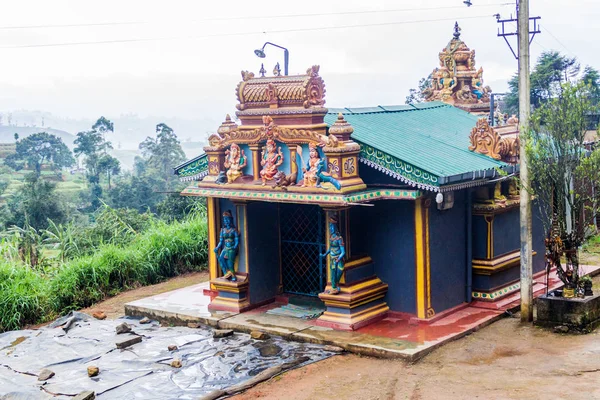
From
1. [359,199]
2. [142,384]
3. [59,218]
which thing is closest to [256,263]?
[359,199]

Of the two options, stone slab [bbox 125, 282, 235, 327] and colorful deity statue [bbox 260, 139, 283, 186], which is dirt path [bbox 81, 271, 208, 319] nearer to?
stone slab [bbox 125, 282, 235, 327]

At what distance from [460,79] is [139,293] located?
8.39 m

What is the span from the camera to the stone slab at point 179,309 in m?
12.6

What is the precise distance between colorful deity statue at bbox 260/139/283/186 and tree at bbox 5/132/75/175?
47204 mm

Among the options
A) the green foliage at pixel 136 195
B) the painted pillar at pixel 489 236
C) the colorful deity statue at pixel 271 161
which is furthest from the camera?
the green foliage at pixel 136 195

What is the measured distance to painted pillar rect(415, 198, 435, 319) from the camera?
1165 cm

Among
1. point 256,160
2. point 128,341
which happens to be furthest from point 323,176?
point 128,341

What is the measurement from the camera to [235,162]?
1243cm

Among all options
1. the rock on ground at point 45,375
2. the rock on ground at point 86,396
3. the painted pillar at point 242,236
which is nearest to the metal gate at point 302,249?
the painted pillar at point 242,236

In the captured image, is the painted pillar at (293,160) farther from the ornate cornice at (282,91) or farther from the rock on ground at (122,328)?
the rock on ground at (122,328)

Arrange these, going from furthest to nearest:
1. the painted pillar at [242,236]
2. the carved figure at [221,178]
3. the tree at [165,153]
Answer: the tree at [165,153] → the painted pillar at [242,236] → the carved figure at [221,178]

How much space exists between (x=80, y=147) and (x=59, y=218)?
16.3 m

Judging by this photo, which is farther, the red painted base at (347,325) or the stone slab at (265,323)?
the stone slab at (265,323)

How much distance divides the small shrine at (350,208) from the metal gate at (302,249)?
2 centimetres
